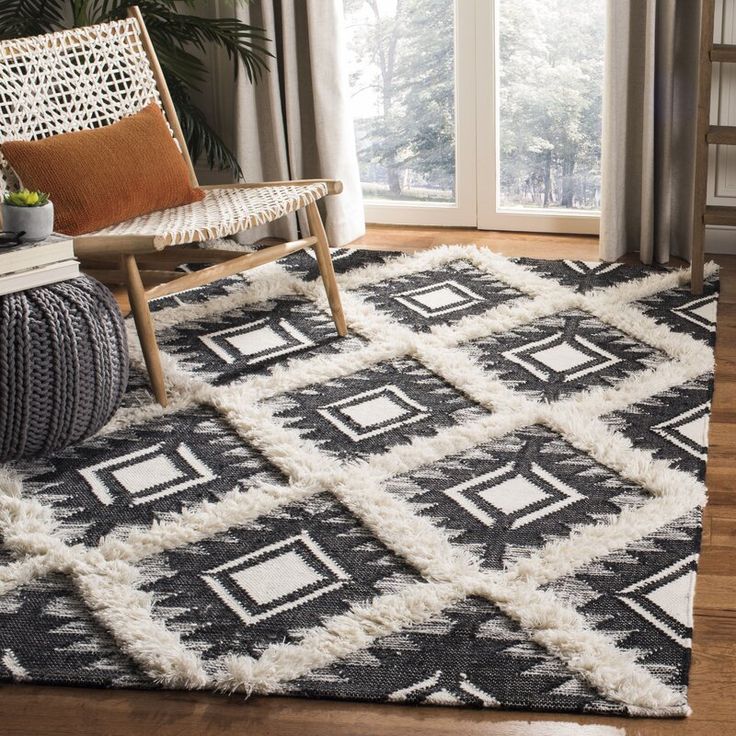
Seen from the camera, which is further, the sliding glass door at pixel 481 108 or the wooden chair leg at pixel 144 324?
the sliding glass door at pixel 481 108

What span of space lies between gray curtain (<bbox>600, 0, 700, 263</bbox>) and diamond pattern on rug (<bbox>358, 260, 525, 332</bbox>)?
1.36 feet

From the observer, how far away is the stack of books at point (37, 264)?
7.57 feet

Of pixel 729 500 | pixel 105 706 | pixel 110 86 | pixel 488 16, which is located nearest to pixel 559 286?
pixel 488 16

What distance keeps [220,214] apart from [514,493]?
106 cm

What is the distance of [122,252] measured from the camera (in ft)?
8.45

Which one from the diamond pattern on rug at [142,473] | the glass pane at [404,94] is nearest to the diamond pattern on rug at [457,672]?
the diamond pattern on rug at [142,473]

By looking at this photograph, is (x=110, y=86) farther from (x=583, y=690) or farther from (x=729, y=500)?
(x=583, y=690)

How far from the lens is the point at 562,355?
110 inches

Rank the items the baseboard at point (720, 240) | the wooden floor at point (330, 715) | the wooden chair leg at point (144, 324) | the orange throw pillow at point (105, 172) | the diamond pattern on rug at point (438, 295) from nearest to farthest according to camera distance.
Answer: the wooden floor at point (330, 715) → the wooden chair leg at point (144, 324) → the orange throw pillow at point (105, 172) → the diamond pattern on rug at point (438, 295) → the baseboard at point (720, 240)

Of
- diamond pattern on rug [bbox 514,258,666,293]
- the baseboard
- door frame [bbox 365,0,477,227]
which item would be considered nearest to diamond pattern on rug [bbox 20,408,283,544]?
diamond pattern on rug [bbox 514,258,666,293]

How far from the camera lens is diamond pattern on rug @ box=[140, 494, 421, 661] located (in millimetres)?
1881

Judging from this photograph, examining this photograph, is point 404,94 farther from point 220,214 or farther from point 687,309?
point 687,309

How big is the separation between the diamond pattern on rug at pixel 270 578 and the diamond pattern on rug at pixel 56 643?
0.36ft

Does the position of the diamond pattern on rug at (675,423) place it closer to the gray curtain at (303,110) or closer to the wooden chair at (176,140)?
the wooden chair at (176,140)
